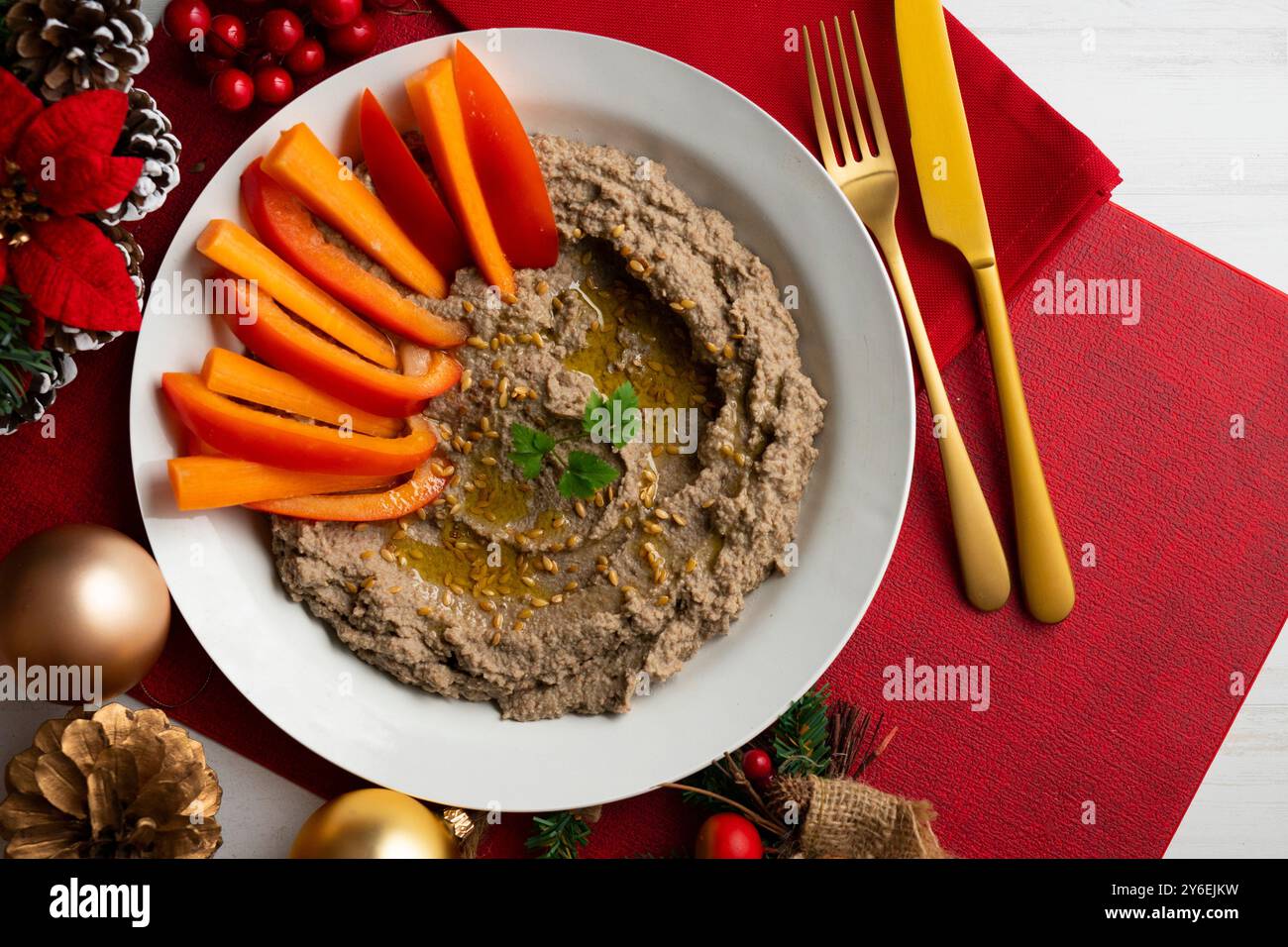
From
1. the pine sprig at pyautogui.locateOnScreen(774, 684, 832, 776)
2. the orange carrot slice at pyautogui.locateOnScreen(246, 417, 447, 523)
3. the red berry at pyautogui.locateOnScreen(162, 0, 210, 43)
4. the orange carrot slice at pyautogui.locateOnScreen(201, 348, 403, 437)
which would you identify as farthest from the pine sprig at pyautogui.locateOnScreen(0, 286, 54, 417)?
the pine sprig at pyautogui.locateOnScreen(774, 684, 832, 776)

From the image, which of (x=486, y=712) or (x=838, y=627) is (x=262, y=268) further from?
(x=838, y=627)

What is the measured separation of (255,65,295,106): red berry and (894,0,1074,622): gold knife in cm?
157

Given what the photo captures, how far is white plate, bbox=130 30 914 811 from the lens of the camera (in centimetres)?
241

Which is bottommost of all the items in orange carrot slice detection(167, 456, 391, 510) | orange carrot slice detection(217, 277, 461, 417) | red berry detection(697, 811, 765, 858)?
red berry detection(697, 811, 765, 858)

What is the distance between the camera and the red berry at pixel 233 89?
2492mm

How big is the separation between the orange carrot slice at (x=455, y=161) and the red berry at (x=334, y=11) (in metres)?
0.25

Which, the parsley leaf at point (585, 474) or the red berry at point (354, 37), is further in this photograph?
the red berry at point (354, 37)

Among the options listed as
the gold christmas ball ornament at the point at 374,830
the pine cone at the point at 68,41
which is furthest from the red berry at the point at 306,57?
the gold christmas ball ornament at the point at 374,830

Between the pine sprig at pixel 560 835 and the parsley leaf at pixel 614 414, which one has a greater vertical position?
the parsley leaf at pixel 614 414

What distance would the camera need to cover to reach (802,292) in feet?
8.27

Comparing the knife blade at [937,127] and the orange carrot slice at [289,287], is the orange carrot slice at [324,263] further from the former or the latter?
the knife blade at [937,127]

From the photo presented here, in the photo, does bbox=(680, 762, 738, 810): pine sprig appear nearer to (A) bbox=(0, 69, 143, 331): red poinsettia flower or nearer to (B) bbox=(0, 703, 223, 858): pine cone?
(B) bbox=(0, 703, 223, 858): pine cone

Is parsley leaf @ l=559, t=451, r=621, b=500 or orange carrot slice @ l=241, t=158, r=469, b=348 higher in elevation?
orange carrot slice @ l=241, t=158, r=469, b=348
